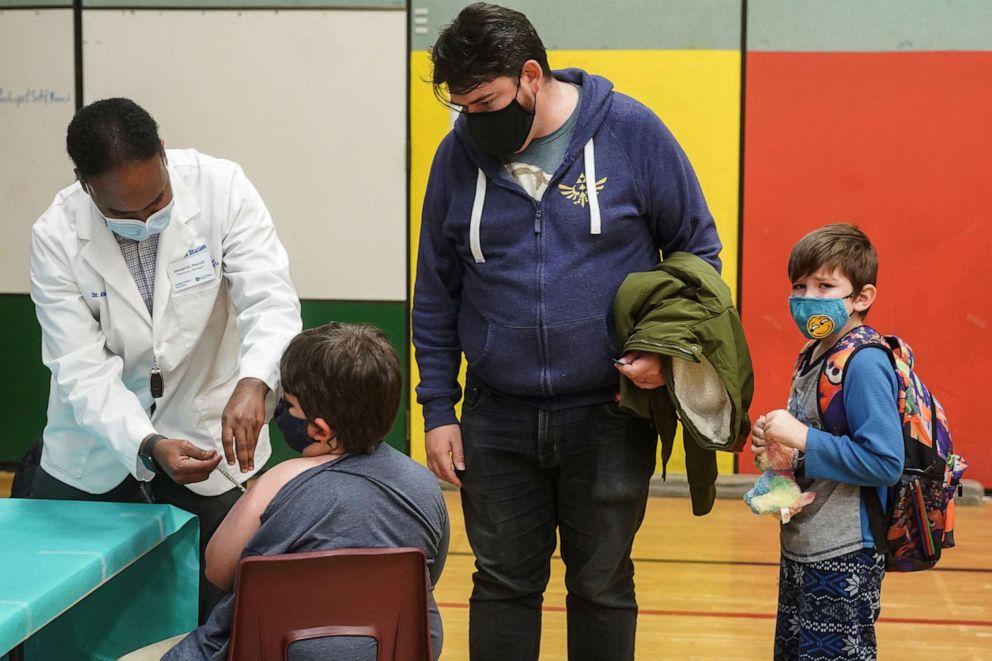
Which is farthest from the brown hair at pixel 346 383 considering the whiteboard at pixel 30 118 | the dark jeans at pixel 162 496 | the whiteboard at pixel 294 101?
the whiteboard at pixel 30 118

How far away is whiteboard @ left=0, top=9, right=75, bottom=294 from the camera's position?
4566mm

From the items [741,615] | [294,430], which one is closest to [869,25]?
[741,615]

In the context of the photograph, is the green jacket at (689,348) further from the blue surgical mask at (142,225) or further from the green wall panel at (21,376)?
the green wall panel at (21,376)

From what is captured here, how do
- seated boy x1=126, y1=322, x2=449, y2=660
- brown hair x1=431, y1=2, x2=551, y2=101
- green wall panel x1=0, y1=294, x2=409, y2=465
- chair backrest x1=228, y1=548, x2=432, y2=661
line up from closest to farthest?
chair backrest x1=228, y1=548, x2=432, y2=661 < seated boy x1=126, y1=322, x2=449, y2=660 < brown hair x1=431, y1=2, x2=551, y2=101 < green wall panel x1=0, y1=294, x2=409, y2=465

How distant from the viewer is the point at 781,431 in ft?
6.49

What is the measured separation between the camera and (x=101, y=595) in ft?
6.57

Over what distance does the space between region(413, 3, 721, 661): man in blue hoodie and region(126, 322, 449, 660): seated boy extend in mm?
352

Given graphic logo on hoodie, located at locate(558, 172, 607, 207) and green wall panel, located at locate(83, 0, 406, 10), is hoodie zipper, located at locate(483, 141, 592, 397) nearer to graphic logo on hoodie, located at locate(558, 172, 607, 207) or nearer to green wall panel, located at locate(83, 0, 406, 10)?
graphic logo on hoodie, located at locate(558, 172, 607, 207)

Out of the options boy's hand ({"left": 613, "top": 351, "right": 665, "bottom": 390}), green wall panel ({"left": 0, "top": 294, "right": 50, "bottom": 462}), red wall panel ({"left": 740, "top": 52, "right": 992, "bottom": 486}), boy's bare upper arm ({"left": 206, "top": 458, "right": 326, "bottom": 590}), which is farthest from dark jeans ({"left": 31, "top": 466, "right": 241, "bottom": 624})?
red wall panel ({"left": 740, "top": 52, "right": 992, "bottom": 486})

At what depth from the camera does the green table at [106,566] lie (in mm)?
1686

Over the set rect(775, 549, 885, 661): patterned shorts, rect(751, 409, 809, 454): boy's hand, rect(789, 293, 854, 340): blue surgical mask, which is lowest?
rect(775, 549, 885, 661): patterned shorts

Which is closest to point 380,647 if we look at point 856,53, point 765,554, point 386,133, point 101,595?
point 101,595

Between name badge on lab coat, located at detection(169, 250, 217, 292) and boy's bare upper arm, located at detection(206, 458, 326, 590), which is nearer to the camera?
boy's bare upper arm, located at detection(206, 458, 326, 590)

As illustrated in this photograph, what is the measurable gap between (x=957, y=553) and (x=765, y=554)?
0.67 meters
